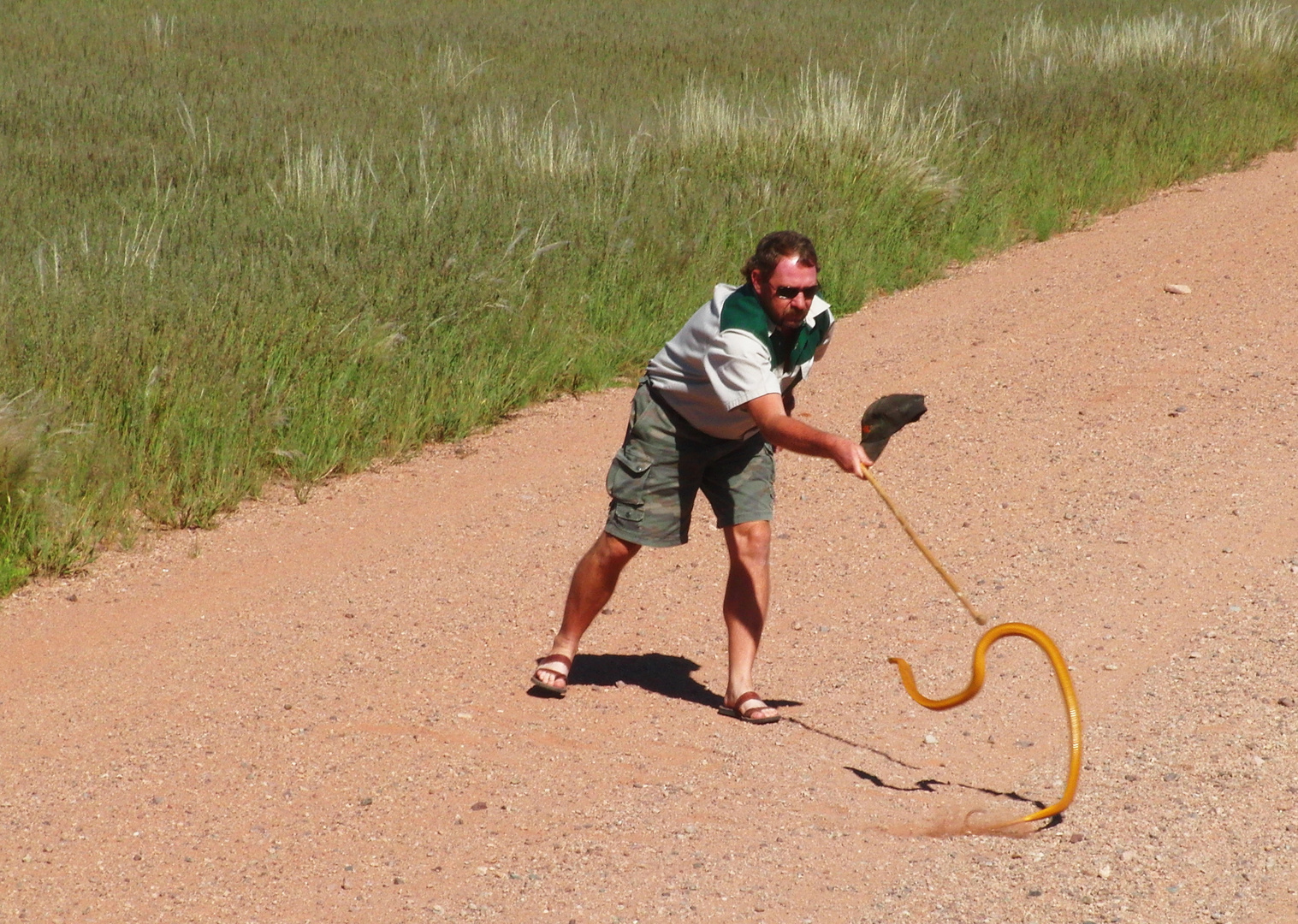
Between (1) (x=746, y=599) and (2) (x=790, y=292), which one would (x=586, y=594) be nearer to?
(1) (x=746, y=599)

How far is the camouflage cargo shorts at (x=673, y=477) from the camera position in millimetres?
4844

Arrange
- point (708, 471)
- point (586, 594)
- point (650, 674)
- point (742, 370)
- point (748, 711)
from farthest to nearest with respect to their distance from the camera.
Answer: point (650, 674), point (586, 594), point (708, 471), point (748, 711), point (742, 370)

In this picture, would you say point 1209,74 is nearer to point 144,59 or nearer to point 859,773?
point 144,59

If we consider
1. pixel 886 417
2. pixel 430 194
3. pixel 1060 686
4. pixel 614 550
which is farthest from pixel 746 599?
pixel 430 194

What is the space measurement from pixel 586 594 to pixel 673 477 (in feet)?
1.68

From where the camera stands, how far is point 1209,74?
15578 millimetres

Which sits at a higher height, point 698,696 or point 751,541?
point 751,541

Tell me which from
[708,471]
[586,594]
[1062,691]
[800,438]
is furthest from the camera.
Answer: [586,594]

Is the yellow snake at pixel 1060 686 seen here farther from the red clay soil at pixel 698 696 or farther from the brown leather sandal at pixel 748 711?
the brown leather sandal at pixel 748 711

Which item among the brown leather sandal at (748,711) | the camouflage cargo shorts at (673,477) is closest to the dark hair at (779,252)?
the camouflage cargo shorts at (673,477)

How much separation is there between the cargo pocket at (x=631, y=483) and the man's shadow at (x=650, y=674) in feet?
2.20

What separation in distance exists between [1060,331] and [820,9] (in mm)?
15806

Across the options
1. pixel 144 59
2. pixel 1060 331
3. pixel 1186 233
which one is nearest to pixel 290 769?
pixel 1060 331

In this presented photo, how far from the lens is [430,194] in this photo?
10008mm
